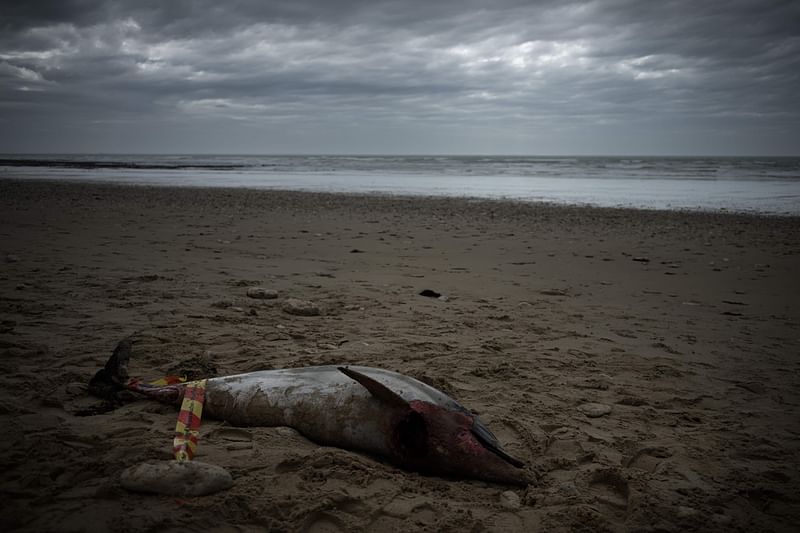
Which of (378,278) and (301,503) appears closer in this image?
(301,503)

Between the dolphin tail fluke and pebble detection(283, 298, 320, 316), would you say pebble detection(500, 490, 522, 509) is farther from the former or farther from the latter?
pebble detection(283, 298, 320, 316)

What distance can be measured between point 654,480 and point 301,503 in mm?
1853

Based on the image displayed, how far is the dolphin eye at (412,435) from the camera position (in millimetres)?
2611

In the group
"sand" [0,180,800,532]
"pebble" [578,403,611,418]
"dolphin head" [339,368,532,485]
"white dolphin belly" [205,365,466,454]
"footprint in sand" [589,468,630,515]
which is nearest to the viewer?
"sand" [0,180,800,532]

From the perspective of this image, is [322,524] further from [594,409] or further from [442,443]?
[594,409]

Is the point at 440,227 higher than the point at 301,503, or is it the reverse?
the point at 440,227

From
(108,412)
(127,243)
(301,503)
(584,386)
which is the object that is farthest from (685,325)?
(127,243)

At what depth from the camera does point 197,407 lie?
117 inches

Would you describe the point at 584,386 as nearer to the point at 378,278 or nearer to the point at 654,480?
the point at 654,480

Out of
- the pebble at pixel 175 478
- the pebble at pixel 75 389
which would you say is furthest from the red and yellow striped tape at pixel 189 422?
the pebble at pixel 75 389

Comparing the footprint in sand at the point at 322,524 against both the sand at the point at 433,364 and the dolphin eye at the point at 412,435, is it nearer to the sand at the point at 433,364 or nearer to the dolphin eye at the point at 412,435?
the sand at the point at 433,364

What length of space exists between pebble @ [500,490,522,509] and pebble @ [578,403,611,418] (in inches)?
44.2

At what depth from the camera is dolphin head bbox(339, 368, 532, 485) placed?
257 cm

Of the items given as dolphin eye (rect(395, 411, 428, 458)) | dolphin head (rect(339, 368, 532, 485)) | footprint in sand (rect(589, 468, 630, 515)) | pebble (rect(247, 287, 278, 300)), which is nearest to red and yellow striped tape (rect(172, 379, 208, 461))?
dolphin head (rect(339, 368, 532, 485))
